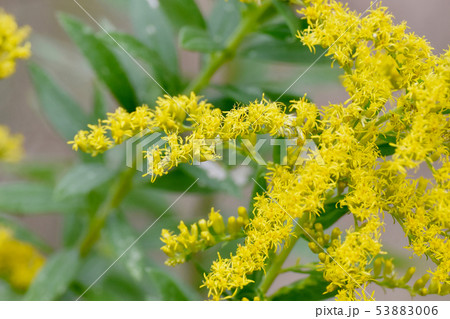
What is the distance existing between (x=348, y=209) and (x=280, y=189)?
0.11 m

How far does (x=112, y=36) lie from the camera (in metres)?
0.92

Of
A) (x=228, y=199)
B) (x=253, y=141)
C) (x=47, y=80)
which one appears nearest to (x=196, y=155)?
(x=253, y=141)

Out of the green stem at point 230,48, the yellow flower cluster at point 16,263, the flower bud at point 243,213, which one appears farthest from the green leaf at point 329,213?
the yellow flower cluster at point 16,263

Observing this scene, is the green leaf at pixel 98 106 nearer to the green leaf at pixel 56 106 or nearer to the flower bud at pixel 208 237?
the green leaf at pixel 56 106

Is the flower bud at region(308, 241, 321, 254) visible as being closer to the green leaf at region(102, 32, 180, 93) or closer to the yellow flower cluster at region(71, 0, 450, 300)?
the yellow flower cluster at region(71, 0, 450, 300)

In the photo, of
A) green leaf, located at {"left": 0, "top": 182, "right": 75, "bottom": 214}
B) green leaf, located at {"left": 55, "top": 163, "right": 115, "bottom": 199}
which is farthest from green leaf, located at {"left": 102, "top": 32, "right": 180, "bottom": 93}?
green leaf, located at {"left": 0, "top": 182, "right": 75, "bottom": 214}

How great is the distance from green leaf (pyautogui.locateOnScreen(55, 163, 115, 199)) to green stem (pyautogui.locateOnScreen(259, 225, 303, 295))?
426 millimetres

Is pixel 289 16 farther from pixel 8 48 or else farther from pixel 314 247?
pixel 8 48

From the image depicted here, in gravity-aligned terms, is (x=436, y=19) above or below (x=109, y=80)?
above

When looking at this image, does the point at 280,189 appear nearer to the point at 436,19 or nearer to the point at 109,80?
the point at 109,80

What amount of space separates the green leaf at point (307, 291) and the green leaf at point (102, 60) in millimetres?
516

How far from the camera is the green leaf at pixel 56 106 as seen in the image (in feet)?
3.59

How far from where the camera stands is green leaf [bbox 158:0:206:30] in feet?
3.19

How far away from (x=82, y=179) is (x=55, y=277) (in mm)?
237
